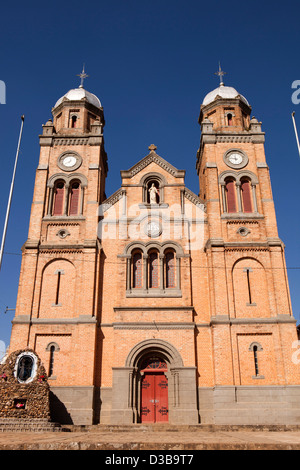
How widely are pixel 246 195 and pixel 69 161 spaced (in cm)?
1282

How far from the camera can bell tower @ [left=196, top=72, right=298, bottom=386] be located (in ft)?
76.5

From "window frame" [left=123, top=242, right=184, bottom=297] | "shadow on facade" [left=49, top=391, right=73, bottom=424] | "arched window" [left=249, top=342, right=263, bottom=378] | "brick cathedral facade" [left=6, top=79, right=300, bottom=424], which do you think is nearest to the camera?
"shadow on facade" [left=49, top=391, right=73, bottom=424]

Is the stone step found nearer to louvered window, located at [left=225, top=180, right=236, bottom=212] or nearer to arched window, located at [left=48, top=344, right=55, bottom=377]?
arched window, located at [left=48, top=344, right=55, bottom=377]

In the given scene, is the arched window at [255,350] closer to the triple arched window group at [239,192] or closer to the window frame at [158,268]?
the window frame at [158,268]

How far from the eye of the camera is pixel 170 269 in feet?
85.5

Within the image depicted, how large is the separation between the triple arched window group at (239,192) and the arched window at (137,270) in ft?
21.8

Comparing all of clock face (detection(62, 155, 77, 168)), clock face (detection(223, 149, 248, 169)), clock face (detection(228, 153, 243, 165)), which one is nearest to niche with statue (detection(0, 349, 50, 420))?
clock face (detection(62, 155, 77, 168))

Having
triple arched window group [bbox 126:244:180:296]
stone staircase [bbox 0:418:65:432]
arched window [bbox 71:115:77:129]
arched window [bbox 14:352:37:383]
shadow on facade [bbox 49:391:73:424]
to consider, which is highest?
arched window [bbox 71:115:77:129]

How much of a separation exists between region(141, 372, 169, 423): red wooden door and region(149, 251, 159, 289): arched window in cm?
538

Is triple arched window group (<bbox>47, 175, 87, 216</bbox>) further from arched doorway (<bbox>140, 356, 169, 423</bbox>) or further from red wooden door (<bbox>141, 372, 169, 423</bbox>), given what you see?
red wooden door (<bbox>141, 372, 169, 423</bbox>)

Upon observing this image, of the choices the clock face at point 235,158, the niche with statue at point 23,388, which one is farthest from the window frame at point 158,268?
the clock face at point 235,158

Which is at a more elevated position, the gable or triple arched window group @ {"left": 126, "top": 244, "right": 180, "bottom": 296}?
the gable

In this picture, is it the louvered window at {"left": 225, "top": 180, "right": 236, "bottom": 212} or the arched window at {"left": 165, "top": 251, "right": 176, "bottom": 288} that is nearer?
the arched window at {"left": 165, "top": 251, "right": 176, "bottom": 288}

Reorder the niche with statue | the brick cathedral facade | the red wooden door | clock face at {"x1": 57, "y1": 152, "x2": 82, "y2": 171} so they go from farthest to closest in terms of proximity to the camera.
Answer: clock face at {"x1": 57, "y1": 152, "x2": 82, "y2": 171} → the red wooden door → the brick cathedral facade → the niche with statue
